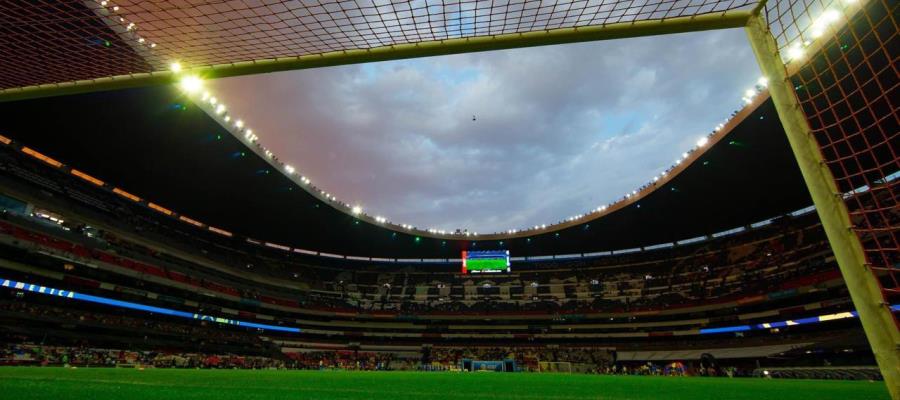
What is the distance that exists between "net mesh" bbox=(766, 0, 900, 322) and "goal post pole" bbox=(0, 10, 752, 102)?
63 centimetres

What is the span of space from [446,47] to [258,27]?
273cm

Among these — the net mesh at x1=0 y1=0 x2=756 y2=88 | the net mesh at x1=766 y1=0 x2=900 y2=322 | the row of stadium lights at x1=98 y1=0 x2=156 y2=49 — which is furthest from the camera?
the row of stadium lights at x1=98 y1=0 x2=156 y2=49

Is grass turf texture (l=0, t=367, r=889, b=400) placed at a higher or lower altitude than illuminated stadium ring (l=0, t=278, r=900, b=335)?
lower

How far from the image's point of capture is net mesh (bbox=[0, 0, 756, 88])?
4375mm

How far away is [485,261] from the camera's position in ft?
133

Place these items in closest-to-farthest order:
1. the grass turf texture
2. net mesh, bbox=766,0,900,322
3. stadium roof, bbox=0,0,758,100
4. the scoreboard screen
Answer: net mesh, bbox=766,0,900,322 → stadium roof, bbox=0,0,758,100 → the grass turf texture → the scoreboard screen

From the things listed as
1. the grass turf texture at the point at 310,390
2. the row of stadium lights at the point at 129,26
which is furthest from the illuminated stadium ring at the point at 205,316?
the row of stadium lights at the point at 129,26

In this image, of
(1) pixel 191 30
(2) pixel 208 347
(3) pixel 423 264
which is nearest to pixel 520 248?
(3) pixel 423 264

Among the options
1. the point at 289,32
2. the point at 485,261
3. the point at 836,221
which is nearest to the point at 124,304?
the point at 485,261

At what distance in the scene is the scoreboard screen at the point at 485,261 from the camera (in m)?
40.4

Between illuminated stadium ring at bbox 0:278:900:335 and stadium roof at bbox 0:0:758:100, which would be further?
illuminated stadium ring at bbox 0:278:900:335

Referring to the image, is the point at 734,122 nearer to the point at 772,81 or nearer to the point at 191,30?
the point at 772,81

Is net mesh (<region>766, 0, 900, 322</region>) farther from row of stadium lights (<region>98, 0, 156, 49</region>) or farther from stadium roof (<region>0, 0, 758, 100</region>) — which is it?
row of stadium lights (<region>98, 0, 156, 49</region>)

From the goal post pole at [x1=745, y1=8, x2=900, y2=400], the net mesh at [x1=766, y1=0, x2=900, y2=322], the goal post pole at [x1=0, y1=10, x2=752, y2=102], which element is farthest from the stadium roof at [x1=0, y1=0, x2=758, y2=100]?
the net mesh at [x1=766, y1=0, x2=900, y2=322]
